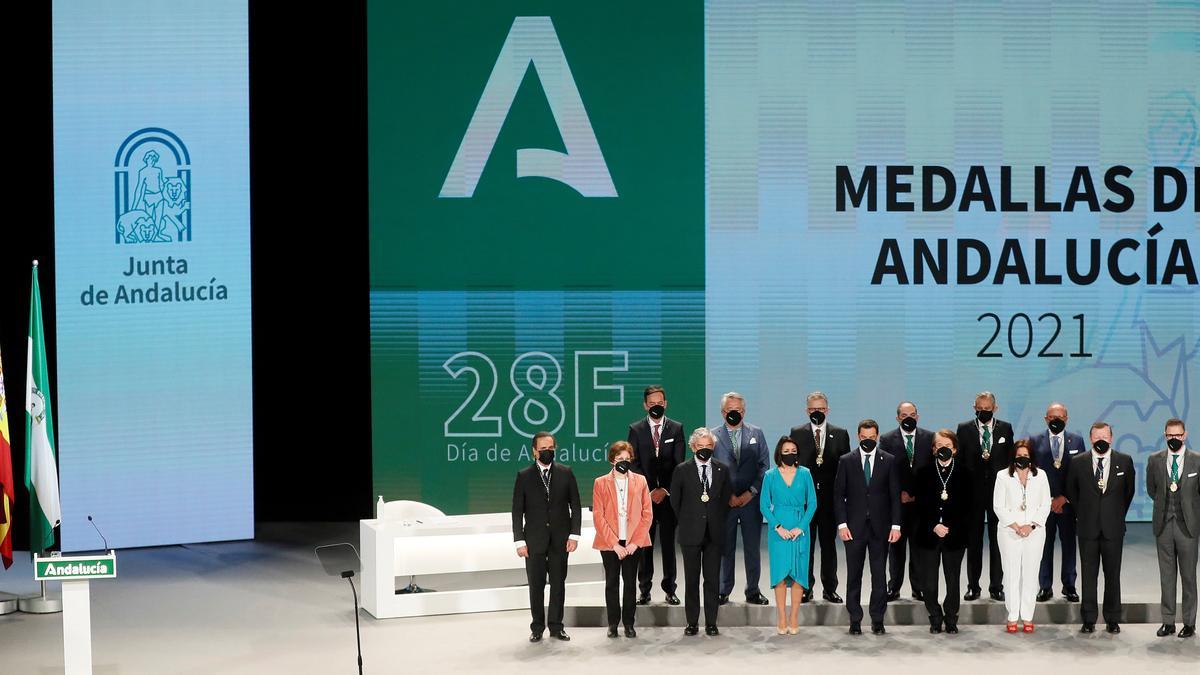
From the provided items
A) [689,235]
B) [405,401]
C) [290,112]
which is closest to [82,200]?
[290,112]

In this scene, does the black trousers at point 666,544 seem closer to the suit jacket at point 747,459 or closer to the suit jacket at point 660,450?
the suit jacket at point 660,450

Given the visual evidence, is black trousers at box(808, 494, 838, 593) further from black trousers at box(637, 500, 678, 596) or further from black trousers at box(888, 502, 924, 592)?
black trousers at box(637, 500, 678, 596)

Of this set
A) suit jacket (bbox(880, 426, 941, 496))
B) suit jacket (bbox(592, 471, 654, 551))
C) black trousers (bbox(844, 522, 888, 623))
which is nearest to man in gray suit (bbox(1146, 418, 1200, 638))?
suit jacket (bbox(880, 426, 941, 496))

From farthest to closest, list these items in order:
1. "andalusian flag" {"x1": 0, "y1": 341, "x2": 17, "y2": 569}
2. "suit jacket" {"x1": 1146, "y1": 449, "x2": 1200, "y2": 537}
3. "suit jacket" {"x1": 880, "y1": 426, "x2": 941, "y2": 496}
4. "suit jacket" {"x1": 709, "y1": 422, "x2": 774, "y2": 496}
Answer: "andalusian flag" {"x1": 0, "y1": 341, "x2": 17, "y2": 569}
"suit jacket" {"x1": 709, "y1": 422, "x2": 774, "y2": 496}
"suit jacket" {"x1": 880, "y1": 426, "x2": 941, "y2": 496}
"suit jacket" {"x1": 1146, "y1": 449, "x2": 1200, "y2": 537}

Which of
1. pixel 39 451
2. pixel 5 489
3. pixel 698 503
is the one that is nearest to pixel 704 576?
pixel 698 503

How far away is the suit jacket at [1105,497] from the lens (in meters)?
9.72

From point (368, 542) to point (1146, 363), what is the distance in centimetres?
757

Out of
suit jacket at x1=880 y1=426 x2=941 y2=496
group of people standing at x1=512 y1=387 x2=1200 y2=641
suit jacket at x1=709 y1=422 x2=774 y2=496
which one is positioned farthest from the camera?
suit jacket at x1=709 y1=422 x2=774 y2=496

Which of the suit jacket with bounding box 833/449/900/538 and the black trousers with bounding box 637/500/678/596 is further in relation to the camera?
the black trousers with bounding box 637/500/678/596

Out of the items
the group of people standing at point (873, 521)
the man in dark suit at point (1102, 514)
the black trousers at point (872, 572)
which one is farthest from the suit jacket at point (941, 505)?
the man in dark suit at point (1102, 514)

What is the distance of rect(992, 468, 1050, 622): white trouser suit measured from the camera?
9703mm

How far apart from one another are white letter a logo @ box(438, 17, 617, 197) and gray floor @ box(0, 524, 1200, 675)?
14.0 feet

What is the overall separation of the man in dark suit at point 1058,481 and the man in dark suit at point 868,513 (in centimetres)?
114

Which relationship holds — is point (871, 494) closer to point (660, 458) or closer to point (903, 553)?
point (903, 553)
